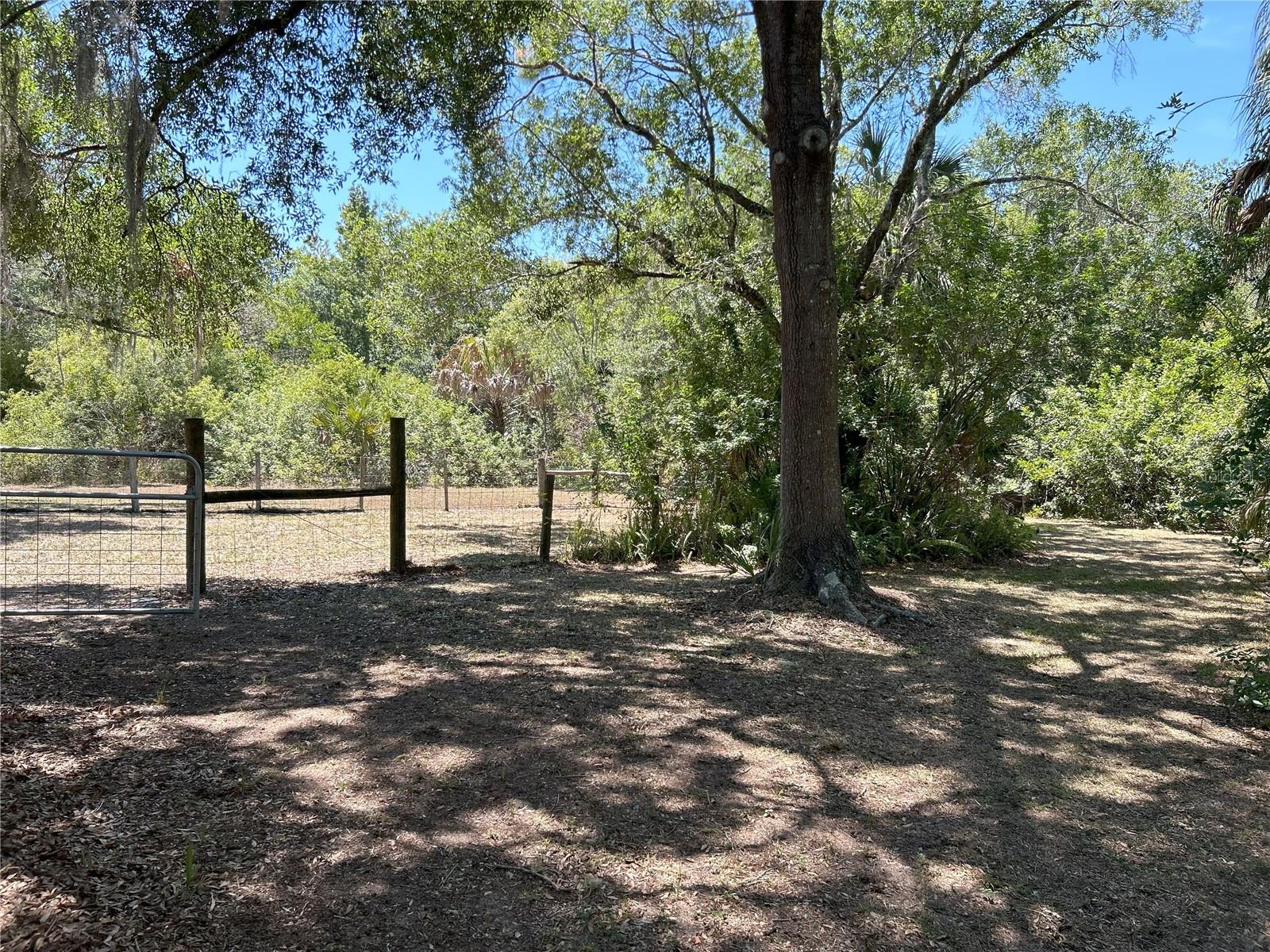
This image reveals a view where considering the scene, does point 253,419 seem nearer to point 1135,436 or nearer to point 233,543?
point 233,543

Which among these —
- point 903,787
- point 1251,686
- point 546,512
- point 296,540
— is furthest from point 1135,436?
point 296,540

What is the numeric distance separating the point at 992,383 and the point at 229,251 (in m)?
7.87

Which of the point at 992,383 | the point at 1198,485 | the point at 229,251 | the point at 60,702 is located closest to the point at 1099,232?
the point at 992,383

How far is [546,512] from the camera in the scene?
9.62 meters

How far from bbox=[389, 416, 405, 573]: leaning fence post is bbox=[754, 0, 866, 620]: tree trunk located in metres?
3.78

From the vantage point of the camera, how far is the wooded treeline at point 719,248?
705 cm

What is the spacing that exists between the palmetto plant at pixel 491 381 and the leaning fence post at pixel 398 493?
63.2ft

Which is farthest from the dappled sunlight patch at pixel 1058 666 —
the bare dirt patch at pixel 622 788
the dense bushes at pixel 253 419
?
the dense bushes at pixel 253 419

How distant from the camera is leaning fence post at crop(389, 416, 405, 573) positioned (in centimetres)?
856

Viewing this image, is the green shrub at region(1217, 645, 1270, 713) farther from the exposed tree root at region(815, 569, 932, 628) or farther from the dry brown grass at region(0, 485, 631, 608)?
the dry brown grass at region(0, 485, 631, 608)

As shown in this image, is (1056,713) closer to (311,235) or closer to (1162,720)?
(1162,720)

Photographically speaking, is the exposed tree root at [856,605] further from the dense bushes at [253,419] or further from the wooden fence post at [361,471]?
the dense bushes at [253,419]

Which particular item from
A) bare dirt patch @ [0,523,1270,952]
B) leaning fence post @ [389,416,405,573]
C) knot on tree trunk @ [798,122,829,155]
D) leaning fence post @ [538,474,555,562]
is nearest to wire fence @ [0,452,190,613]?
bare dirt patch @ [0,523,1270,952]

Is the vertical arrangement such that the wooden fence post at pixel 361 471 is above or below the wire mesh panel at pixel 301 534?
above
